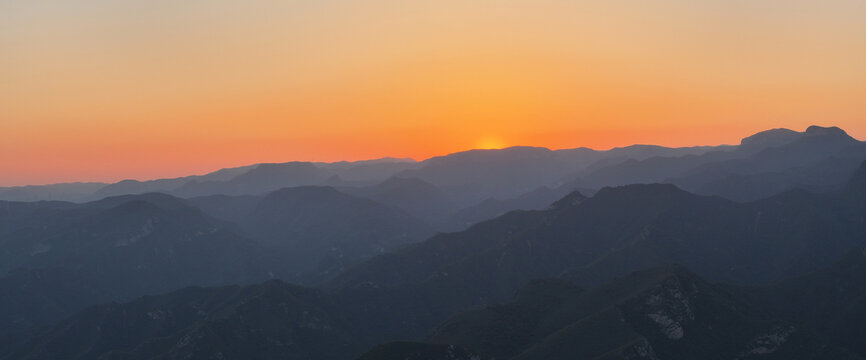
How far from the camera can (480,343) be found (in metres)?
199

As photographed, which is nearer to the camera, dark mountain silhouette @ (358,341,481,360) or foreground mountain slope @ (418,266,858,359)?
dark mountain silhouette @ (358,341,481,360)

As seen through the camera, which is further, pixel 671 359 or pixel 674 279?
pixel 674 279

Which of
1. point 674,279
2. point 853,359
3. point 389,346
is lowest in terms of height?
point 853,359

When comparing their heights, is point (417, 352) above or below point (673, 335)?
above

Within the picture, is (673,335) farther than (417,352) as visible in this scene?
Yes

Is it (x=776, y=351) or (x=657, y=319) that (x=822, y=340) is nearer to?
(x=776, y=351)

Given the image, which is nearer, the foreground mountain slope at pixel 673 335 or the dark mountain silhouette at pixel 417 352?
the dark mountain silhouette at pixel 417 352

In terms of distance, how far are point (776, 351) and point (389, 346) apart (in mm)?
124985

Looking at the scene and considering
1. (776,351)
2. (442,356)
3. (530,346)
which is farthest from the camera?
(530,346)

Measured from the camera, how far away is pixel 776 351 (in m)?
184

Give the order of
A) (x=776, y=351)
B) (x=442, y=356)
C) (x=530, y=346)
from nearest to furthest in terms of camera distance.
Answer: (x=442, y=356) → (x=776, y=351) → (x=530, y=346)

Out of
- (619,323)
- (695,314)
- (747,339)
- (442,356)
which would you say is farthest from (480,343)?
(747,339)

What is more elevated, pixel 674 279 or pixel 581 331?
pixel 674 279

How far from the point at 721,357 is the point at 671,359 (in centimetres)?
1809
